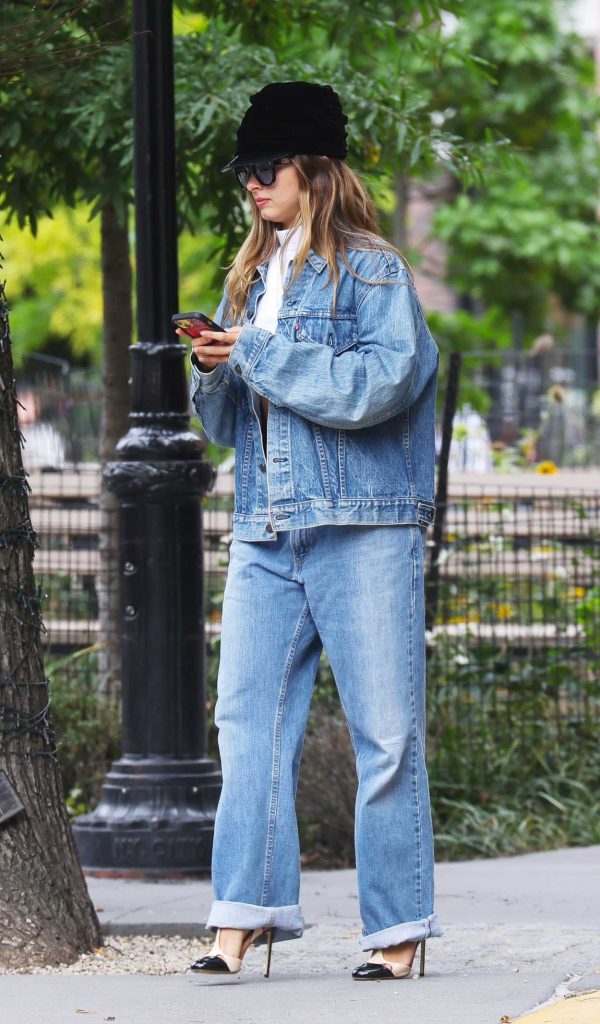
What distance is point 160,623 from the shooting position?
533 centimetres

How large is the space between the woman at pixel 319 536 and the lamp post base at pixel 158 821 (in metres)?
1.80

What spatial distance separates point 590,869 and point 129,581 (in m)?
1.81

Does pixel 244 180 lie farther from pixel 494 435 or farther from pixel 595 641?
pixel 494 435

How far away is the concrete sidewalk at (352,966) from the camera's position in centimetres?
323

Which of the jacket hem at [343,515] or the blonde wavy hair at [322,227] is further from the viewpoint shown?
the blonde wavy hair at [322,227]

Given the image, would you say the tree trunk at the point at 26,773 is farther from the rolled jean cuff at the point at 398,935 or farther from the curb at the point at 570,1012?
the curb at the point at 570,1012

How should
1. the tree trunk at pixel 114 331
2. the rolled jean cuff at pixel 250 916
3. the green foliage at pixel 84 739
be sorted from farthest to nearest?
the tree trunk at pixel 114 331
the green foliage at pixel 84 739
the rolled jean cuff at pixel 250 916

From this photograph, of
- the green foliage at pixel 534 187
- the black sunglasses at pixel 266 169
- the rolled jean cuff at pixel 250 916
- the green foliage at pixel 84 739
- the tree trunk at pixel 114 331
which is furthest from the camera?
the green foliage at pixel 534 187

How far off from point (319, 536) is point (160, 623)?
1.90 m

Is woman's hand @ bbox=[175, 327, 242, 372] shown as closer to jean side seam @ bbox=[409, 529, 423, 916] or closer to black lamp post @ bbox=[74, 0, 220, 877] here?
jean side seam @ bbox=[409, 529, 423, 916]

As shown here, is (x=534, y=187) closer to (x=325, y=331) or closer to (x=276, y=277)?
(x=276, y=277)

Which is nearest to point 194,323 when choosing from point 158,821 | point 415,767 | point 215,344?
point 215,344

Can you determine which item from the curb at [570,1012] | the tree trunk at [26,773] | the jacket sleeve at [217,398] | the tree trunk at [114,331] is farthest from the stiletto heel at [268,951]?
the tree trunk at [114,331]

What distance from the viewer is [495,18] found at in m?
20.3
